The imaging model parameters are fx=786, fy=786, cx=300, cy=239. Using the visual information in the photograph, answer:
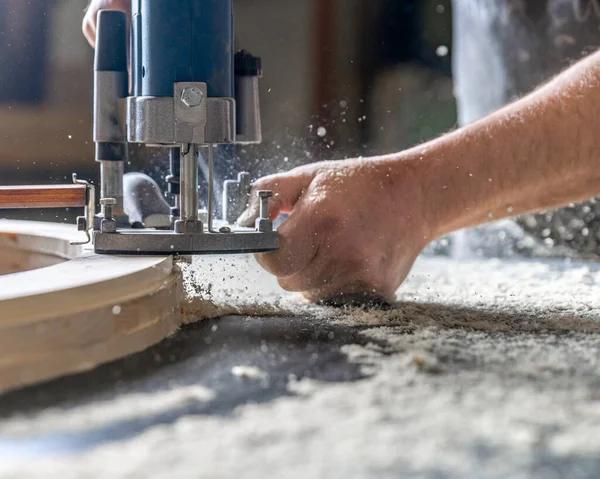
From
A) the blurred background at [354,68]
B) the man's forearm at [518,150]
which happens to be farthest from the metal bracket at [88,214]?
the blurred background at [354,68]

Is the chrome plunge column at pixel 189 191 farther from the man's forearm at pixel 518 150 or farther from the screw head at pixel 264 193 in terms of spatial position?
the man's forearm at pixel 518 150

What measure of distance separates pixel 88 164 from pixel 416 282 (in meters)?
0.85

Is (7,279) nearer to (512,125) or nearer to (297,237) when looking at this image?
(297,237)

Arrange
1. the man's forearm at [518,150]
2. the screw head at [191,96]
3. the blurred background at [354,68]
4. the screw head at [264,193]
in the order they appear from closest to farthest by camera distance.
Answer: the screw head at [191,96] → the screw head at [264,193] → the man's forearm at [518,150] → the blurred background at [354,68]

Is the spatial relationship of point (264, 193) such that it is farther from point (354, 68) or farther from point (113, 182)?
point (354, 68)

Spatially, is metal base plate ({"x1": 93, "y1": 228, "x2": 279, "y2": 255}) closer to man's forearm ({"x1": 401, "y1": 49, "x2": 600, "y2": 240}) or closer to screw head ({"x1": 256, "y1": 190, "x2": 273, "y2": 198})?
screw head ({"x1": 256, "y1": 190, "x2": 273, "y2": 198})

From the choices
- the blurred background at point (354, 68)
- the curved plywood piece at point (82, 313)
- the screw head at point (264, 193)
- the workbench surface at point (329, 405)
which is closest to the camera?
the workbench surface at point (329, 405)

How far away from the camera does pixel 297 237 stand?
1.05 meters

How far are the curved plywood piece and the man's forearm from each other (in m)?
0.43

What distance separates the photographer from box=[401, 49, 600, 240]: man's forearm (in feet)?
3.73

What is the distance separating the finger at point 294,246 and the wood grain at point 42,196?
0.25 m

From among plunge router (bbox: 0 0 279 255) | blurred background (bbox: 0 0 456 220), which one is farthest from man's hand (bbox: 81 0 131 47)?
blurred background (bbox: 0 0 456 220)

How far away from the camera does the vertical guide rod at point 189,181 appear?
95cm

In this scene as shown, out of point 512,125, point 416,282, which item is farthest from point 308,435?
point 416,282
